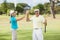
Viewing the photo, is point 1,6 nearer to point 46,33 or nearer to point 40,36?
point 46,33

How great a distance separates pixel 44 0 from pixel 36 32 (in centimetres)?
446

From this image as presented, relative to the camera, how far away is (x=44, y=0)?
32.0 ft

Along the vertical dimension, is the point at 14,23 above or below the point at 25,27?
above

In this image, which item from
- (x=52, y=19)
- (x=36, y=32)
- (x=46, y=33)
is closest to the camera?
(x=36, y=32)

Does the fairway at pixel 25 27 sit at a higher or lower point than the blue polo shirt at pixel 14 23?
lower

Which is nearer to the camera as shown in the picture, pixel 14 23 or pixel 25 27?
pixel 14 23

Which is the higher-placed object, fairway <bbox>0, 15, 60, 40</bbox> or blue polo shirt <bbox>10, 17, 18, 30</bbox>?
blue polo shirt <bbox>10, 17, 18, 30</bbox>

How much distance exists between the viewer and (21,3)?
9797 millimetres

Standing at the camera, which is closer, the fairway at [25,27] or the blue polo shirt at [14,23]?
the blue polo shirt at [14,23]

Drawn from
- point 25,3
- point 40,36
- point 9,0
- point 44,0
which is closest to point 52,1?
point 44,0

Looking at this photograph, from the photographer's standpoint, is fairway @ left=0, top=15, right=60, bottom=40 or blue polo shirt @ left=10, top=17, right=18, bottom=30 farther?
fairway @ left=0, top=15, right=60, bottom=40

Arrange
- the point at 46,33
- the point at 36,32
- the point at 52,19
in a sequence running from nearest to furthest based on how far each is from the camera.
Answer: the point at 36,32
the point at 46,33
the point at 52,19

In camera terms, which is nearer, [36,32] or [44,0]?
[36,32]

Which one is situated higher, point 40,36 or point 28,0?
point 28,0
